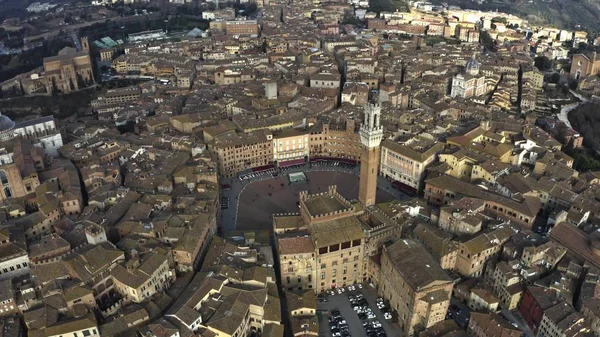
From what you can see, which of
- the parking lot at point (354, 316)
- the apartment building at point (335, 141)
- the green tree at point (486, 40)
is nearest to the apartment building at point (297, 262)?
the parking lot at point (354, 316)

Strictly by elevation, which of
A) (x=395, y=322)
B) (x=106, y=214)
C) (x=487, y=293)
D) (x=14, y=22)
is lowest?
(x=395, y=322)

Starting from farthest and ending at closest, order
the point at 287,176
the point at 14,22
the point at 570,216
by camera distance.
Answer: the point at 14,22
the point at 287,176
the point at 570,216

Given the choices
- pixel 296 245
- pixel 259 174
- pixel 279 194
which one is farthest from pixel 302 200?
pixel 259 174

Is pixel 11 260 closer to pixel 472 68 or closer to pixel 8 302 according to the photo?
pixel 8 302

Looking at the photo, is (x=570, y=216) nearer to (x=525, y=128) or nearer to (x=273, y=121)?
(x=525, y=128)

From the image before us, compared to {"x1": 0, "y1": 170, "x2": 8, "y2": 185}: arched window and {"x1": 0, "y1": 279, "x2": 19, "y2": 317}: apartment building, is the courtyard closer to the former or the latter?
{"x1": 0, "y1": 279, "x2": 19, "y2": 317}: apartment building

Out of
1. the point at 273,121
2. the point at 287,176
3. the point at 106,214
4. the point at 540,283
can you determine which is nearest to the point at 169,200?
the point at 106,214

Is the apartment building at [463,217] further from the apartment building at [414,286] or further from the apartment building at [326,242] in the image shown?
the apartment building at [326,242]
